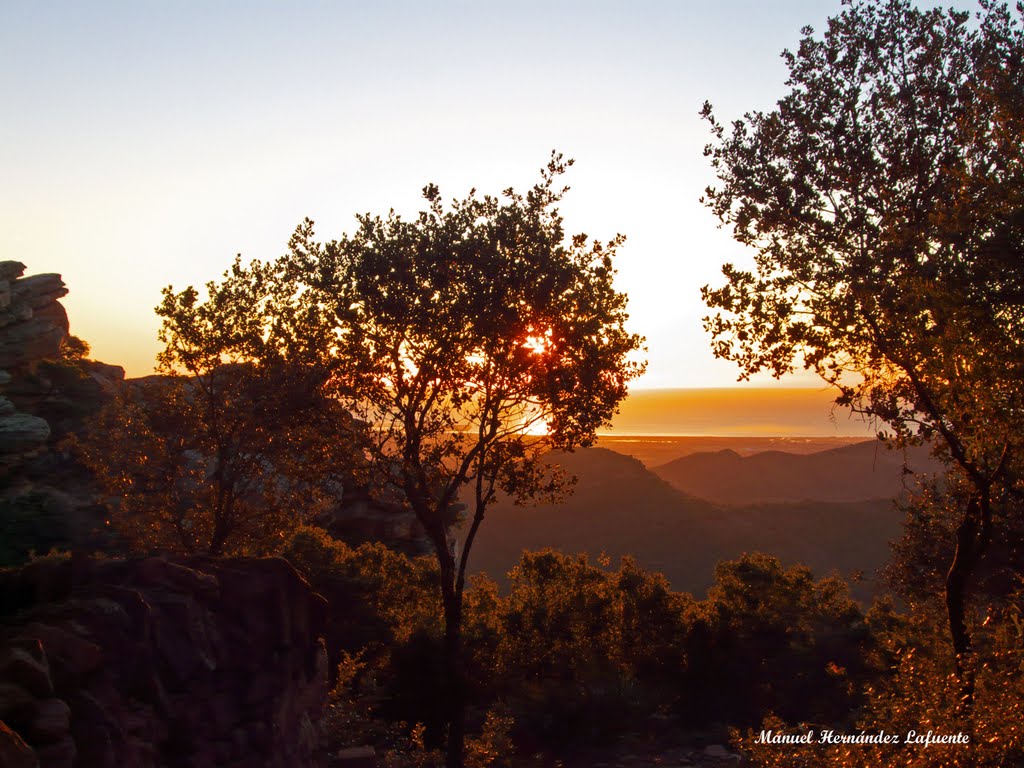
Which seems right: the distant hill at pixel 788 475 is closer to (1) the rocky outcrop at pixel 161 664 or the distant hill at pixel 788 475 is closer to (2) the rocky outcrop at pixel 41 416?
(2) the rocky outcrop at pixel 41 416

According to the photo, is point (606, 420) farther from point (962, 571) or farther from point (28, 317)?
point (28, 317)

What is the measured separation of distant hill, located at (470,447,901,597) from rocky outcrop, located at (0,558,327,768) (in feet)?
240

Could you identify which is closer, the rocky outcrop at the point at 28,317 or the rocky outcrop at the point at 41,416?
the rocky outcrop at the point at 41,416

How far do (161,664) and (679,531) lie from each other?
93.2 m

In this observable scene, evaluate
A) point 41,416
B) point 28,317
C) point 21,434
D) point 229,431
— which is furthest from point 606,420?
point 28,317

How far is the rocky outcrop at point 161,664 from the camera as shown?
8.62 metres

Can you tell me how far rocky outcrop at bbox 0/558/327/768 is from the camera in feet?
28.3

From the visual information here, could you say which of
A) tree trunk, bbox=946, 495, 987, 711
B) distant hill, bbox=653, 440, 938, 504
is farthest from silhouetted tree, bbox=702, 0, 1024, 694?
distant hill, bbox=653, 440, 938, 504

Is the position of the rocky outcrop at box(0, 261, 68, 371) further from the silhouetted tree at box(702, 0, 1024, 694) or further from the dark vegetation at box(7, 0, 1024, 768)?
the silhouetted tree at box(702, 0, 1024, 694)

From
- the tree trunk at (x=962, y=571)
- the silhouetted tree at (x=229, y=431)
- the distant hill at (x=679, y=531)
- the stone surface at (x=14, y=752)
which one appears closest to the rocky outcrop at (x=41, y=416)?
the silhouetted tree at (x=229, y=431)

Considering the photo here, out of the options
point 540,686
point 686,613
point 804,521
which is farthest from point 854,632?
point 804,521

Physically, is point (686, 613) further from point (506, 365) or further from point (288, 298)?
point (288, 298)

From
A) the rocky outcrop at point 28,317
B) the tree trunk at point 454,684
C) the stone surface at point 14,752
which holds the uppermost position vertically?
the rocky outcrop at point 28,317

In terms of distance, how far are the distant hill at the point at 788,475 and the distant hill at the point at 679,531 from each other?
47196 mm
